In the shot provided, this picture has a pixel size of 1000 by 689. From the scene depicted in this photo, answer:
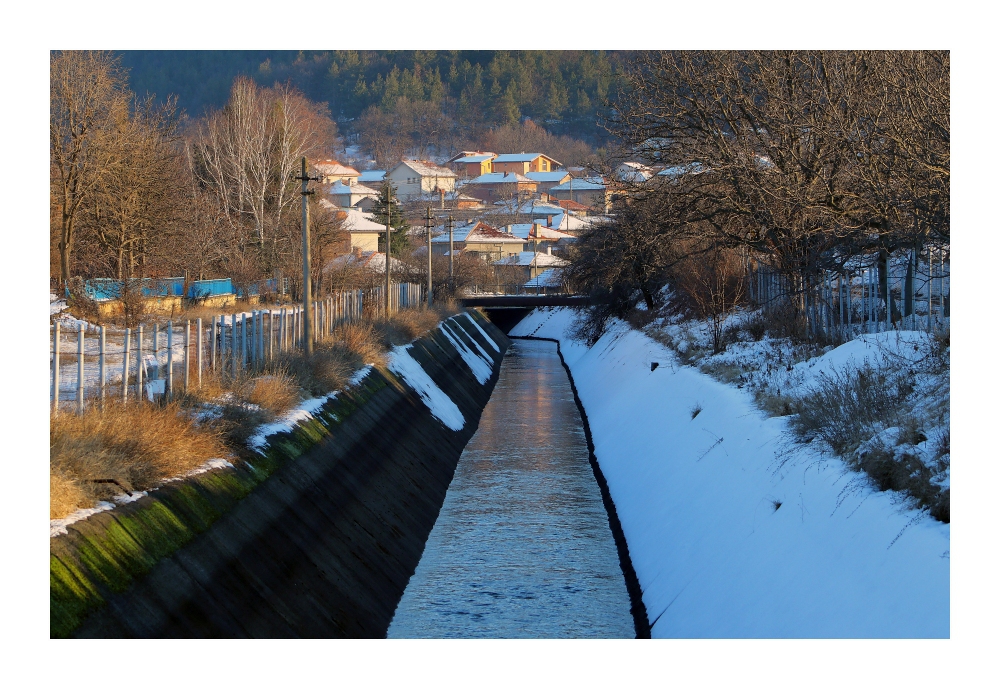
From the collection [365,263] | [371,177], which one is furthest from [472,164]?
[365,263]

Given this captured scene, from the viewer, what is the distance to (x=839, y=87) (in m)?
22.4

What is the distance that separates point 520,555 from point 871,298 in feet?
34.8

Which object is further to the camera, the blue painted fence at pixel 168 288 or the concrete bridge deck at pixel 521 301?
the concrete bridge deck at pixel 521 301

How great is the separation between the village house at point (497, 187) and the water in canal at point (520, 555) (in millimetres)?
120183

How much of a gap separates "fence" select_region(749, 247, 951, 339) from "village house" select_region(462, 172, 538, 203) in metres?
121

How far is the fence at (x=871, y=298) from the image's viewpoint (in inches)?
784

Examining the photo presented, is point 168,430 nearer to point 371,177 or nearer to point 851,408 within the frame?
point 851,408

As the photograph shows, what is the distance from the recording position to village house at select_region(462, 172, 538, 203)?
14650 cm

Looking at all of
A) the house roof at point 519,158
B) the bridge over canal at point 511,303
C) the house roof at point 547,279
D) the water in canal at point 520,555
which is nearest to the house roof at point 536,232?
the house roof at point 547,279

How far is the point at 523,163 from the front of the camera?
157625 mm

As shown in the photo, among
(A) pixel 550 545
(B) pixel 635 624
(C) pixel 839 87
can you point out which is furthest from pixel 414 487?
(C) pixel 839 87

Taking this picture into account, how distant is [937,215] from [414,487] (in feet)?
33.6

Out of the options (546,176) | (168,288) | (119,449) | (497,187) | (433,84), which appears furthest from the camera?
(546,176)

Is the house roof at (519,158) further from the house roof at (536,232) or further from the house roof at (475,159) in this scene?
the house roof at (536,232)
